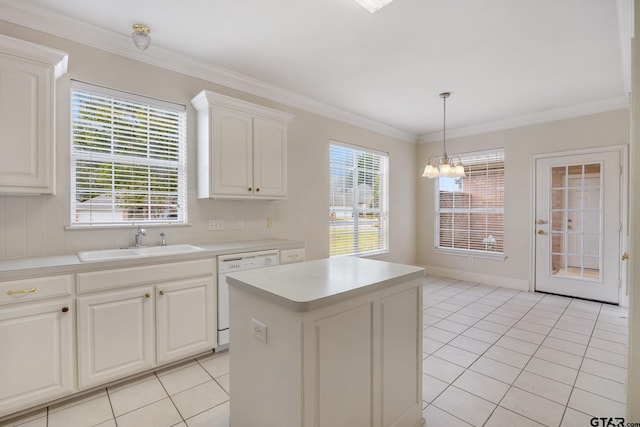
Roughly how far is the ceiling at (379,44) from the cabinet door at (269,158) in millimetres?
553

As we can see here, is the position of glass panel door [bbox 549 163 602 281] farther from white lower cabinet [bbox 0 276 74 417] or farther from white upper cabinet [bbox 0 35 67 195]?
white upper cabinet [bbox 0 35 67 195]

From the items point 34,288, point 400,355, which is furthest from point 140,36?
point 400,355

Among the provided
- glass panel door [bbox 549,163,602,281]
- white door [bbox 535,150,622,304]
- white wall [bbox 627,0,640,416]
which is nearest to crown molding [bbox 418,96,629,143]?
white door [bbox 535,150,622,304]

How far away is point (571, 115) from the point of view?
4340 mm

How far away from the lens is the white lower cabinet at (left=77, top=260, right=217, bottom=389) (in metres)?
2.09

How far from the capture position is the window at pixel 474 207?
509cm

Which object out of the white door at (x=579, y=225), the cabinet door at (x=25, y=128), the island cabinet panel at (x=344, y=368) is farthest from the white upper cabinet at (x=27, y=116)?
the white door at (x=579, y=225)

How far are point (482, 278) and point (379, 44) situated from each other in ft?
13.9

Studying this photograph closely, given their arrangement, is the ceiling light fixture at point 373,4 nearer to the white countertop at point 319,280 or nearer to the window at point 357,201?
the white countertop at point 319,280

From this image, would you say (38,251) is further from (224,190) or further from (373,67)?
(373,67)

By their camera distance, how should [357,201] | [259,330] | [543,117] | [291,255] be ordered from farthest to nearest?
[357,201] < [543,117] < [291,255] < [259,330]

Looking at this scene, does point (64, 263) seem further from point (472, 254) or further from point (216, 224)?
point (472, 254)

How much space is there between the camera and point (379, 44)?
2725 millimetres

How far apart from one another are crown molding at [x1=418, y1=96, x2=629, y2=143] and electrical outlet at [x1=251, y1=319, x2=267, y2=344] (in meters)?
5.09
